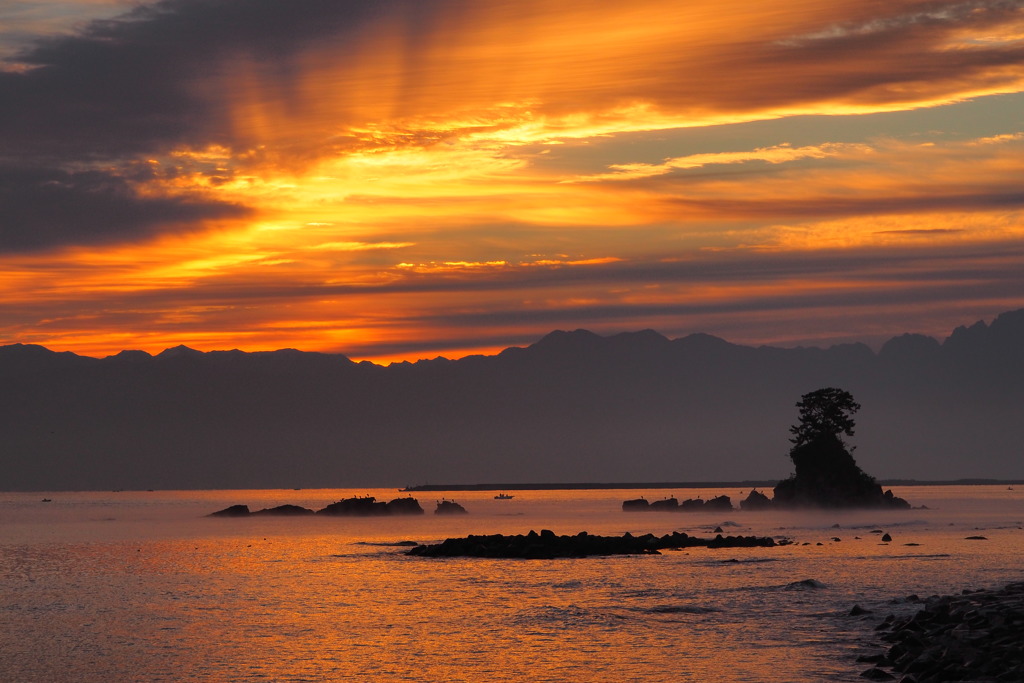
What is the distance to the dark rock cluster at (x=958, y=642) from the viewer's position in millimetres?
32625

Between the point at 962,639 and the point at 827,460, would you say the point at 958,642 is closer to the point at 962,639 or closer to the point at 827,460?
the point at 962,639

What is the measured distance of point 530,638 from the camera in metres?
45.0

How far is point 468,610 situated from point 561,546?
41165mm

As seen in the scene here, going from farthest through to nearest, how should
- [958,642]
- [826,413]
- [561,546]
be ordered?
1. [826,413]
2. [561,546]
3. [958,642]

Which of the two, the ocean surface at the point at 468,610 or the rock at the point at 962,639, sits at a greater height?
the rock at the point at 962,639

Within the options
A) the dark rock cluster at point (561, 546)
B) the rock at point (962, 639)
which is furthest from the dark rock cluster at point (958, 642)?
the dark rock cluster at point (561, 546)

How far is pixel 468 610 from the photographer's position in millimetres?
54438

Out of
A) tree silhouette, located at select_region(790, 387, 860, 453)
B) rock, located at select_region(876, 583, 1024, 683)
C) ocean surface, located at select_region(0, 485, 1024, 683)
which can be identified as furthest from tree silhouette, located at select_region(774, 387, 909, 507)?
rock, located at select_region(876, 583, 1024, 683)

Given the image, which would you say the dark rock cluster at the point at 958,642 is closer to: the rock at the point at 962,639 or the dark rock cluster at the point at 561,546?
the rock at the point at 962,639

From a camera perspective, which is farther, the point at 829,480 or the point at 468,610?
the point at 829,480

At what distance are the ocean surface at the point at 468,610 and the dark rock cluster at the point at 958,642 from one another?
1.41 metres

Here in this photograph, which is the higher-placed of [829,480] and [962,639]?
[829,480]

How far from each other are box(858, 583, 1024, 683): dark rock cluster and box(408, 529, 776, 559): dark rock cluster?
1947 inches

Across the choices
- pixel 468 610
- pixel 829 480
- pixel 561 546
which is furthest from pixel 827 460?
pixel 468 610
